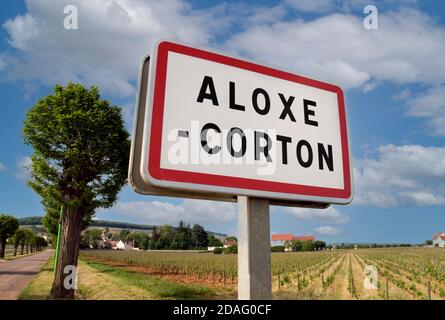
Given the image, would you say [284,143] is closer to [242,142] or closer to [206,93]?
[242,142]

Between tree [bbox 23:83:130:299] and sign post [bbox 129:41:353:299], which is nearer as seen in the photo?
Result: sign post [bbox 129:41:353:299]

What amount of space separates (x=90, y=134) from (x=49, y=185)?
3214 mm

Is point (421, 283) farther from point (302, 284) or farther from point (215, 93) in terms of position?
point (215, 93)

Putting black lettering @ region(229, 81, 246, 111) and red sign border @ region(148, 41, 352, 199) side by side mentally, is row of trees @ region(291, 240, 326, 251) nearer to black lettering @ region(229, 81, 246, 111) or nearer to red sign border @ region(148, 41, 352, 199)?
red sign border @ region(148, 41, 352, 199)

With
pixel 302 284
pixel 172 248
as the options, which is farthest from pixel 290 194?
pixel 172 248

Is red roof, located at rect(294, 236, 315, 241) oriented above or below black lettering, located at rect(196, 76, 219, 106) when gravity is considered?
above

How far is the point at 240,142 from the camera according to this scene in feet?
5.72

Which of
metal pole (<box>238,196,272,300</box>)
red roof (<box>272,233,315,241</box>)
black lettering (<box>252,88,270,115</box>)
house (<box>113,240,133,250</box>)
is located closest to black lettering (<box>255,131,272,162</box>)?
black lettering (<box>252,88,270,115</box>)

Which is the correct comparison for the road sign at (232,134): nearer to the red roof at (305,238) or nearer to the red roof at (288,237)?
the red roof at (288,237)

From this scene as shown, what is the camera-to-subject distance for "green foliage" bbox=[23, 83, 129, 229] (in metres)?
16.9

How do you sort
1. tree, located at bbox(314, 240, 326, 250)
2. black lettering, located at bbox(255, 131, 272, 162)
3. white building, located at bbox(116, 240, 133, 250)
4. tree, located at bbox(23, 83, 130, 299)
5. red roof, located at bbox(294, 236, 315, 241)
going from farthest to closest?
red roof, located at bbox(294, 236, 315, 241), white building, located at bbox(116, 240, 133, 250), tree, located at bbox(314, 240, 326, 250), tree, located at bbox(23, 83, 130, 299), black lettering, located at bbox(255, 131, 272, 162)

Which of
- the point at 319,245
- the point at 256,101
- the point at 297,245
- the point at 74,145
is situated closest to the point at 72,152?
the point at 74,145

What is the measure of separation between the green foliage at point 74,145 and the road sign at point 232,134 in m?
16.2

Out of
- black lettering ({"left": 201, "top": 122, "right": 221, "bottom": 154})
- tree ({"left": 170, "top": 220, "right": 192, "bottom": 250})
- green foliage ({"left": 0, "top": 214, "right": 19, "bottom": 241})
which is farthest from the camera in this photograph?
tree ({"left": 170, "top": 220, "right": 192, "bottom": 250})
